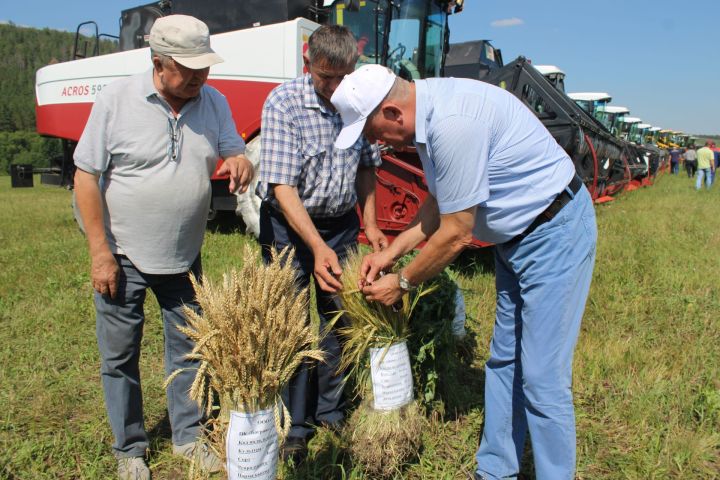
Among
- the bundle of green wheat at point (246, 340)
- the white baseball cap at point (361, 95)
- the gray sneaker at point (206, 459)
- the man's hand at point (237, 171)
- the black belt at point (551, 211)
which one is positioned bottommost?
the gray sneaker at point (206, 459)

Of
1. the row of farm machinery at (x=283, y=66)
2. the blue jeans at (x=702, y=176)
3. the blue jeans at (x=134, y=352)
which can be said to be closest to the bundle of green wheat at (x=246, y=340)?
the blue jeans at (x=134, y=352)

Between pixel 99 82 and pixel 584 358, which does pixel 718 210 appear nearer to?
pixel 584 358

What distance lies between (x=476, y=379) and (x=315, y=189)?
1758 mm

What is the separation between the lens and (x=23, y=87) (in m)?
76.9

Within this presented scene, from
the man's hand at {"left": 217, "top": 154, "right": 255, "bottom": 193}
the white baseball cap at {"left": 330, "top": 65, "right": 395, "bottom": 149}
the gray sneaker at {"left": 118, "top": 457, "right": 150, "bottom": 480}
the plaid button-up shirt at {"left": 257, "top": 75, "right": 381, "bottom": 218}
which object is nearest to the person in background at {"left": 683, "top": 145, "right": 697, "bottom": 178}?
the plaid button-up shirt at {"left": 257, "top": 75, "right": 381, "bottom": 218}

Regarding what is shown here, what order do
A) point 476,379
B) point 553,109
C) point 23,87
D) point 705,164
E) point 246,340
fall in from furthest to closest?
point 23,87
point 705,164
point 553,109
point 476,379
point 246,340

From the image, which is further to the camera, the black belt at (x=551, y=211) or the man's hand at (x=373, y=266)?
the man's hand at (x=373, y=266)

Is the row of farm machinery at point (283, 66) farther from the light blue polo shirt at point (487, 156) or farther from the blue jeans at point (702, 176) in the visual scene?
the blue jeans at point (702, 176)

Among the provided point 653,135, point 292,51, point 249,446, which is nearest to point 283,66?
point 292,51

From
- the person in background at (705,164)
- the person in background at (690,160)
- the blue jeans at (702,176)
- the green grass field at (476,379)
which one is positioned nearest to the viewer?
the green grass field at (476,379)

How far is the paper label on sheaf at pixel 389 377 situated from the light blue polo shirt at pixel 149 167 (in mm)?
981

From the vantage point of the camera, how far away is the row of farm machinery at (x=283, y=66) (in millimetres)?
5574

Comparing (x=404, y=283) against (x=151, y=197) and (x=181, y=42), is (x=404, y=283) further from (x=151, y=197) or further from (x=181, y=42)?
(x=181, y=42)

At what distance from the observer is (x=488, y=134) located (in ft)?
6.08
